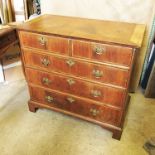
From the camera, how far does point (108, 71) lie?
126 cm

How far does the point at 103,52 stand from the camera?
1.20 m

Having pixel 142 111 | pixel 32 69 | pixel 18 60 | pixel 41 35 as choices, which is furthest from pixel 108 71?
pixel 18 60

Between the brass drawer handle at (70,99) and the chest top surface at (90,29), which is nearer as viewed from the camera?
the chest top surface at (90,29)

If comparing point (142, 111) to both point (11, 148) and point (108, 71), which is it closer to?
point (108, 71)

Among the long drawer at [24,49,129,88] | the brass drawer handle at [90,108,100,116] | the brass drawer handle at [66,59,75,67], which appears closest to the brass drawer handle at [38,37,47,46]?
the long drawer at [24,49,129,88]

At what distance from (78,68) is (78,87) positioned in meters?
0.18

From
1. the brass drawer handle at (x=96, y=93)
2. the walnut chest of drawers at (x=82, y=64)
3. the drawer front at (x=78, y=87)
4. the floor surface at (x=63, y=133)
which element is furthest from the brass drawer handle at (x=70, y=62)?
the floor surface at (x=63, y=133)

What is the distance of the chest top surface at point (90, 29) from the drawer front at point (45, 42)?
4cm

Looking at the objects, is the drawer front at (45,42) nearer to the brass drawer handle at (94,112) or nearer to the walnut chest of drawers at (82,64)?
the walnut chest of drawers at (82,64)

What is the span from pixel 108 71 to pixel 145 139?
75 cm

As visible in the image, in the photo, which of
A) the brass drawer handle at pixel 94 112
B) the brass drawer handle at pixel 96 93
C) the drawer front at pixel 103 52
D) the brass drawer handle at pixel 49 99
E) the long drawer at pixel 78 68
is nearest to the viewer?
the drawer front at pixel 103 52

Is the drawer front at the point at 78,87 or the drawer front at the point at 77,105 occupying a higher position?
the drawer front at the point at 78,87

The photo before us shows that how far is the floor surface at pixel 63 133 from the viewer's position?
146cm

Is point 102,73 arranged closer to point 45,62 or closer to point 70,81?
point 70,81
